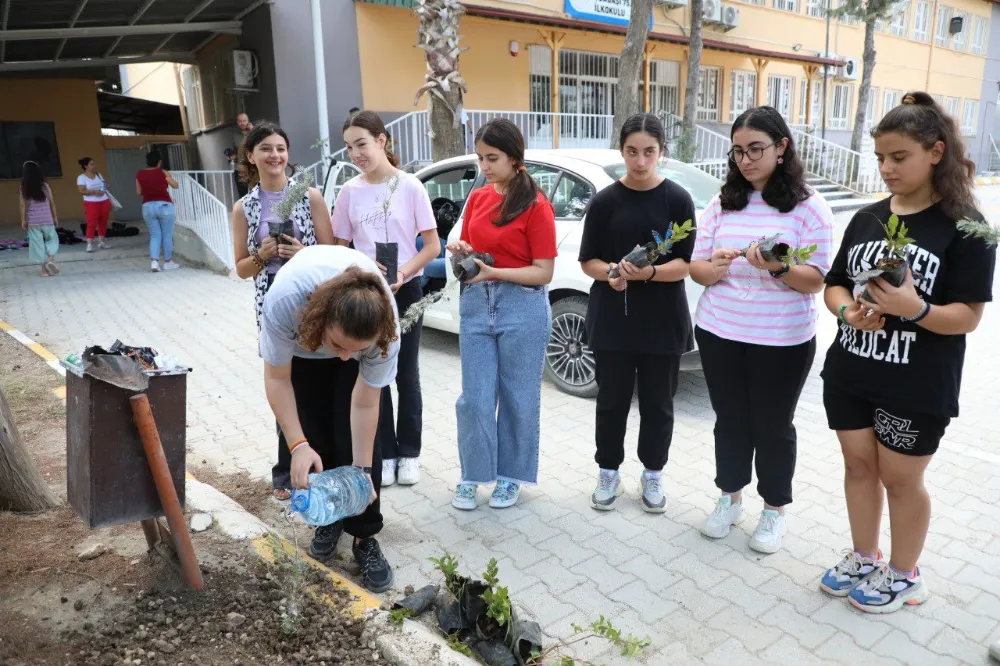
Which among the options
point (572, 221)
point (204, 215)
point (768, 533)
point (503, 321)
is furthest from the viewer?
point (204, 215)

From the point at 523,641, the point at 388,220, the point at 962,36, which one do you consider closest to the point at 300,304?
the point at 388,220

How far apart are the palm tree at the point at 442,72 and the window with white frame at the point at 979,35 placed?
29572 mm

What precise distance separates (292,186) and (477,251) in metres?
0.95

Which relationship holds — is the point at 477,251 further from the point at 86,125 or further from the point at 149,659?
the point at 86,125

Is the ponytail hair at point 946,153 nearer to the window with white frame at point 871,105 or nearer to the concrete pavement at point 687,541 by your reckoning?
the concrete pavement at point 687,541

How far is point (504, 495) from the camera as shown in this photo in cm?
369

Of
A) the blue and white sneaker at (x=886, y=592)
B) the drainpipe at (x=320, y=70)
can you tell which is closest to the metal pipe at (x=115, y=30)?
the drainpipe at (x=320, y=70)

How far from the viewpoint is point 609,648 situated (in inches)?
103

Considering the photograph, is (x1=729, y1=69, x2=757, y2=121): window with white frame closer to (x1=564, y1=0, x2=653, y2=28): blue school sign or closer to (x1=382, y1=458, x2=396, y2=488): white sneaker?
(x1=564, y1=0, x2=653, y2=28): blue school sign

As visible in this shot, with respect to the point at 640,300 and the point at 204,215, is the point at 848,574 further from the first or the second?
the point at 204,215

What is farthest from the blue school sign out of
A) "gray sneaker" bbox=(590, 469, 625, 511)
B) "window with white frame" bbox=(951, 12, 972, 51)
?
"window with white frame" bbox=(951, 12, 972, 51)

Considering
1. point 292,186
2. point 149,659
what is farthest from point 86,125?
point 149,659

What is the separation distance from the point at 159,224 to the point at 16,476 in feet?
29.1

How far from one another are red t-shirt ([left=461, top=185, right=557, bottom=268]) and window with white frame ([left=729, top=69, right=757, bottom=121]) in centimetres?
1997
